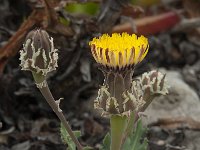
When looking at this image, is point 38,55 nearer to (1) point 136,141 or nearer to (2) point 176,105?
(1) point 136,141

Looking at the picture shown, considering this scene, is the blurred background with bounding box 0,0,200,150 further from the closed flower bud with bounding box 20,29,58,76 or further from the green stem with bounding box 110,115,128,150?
the closed flower bud with bounding box 20,29,58,76

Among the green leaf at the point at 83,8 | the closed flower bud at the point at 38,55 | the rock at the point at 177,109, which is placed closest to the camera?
A: the closed flower bud at the point at 38,55

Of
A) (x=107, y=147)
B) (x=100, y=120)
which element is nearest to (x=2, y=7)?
(x=100, y=120)

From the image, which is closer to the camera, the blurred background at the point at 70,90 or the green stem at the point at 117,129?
the green stem at the point at 117,129

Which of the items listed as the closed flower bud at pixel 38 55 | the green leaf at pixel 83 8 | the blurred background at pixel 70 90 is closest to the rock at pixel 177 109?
the blurred background at pixel 70 90

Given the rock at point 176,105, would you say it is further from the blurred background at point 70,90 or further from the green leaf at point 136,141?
the green leaf at point 136,141

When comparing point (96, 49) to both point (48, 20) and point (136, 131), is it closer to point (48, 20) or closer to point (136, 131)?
point (136, 131)
